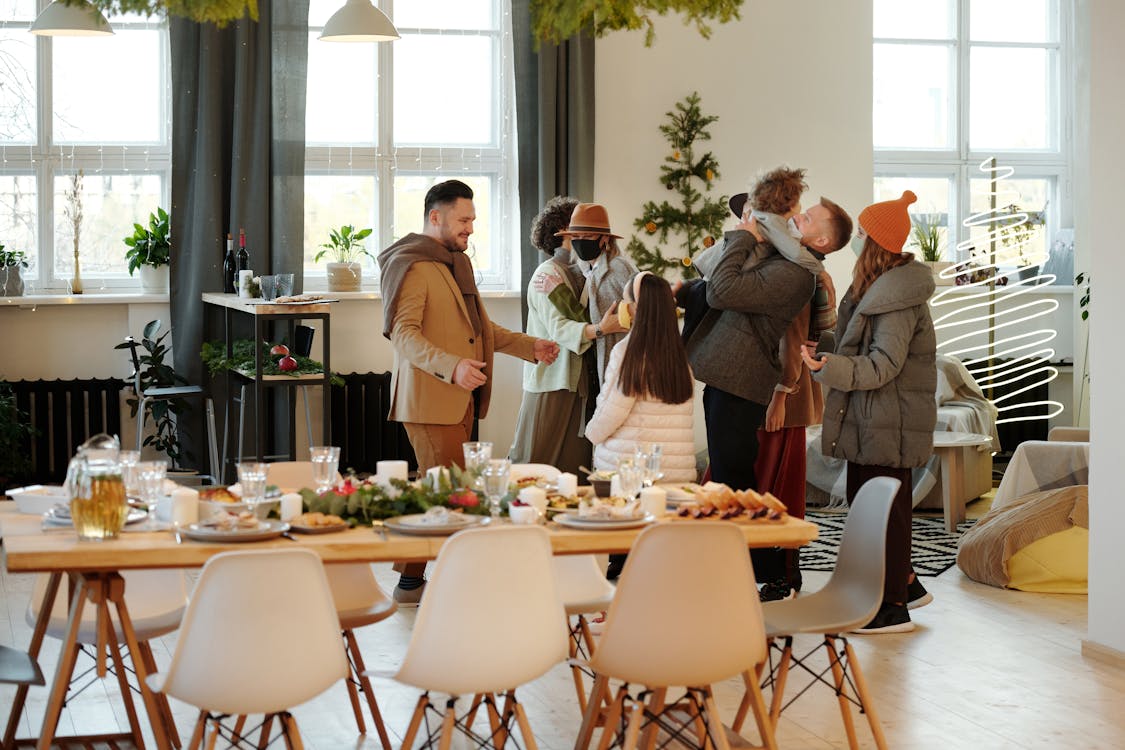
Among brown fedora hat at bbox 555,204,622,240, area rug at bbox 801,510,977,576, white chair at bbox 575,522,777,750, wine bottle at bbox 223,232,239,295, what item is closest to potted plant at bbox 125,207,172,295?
wine bottle at bbox 223,232,239,295

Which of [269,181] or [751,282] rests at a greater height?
[269,181]

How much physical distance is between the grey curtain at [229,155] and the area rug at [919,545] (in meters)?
3.37

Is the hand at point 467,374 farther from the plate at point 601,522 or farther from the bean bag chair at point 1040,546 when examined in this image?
the bean bag chair at point 1040,546

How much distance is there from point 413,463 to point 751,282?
414 cm

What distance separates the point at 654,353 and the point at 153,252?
4.39 meters

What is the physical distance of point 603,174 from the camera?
360 inches

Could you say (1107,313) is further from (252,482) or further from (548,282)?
(252,482)

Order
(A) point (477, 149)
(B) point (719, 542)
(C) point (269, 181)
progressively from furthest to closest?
(A) point (477, 149), (C) point (269, 181), (B) point (719, 542)

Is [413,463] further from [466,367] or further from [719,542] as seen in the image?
[719,542]

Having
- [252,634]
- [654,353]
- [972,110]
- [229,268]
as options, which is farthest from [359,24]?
Answer: [972,110]

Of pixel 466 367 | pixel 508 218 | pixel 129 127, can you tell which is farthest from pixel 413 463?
pixel 466 367

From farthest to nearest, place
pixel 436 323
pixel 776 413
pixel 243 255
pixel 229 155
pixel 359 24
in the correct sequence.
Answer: pixel 229 155, pixel 243 255, pixel 359 24, pixel 776 413, pixel 436 323

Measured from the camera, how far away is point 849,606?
3836 millimetres

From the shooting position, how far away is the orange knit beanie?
17.0ft
